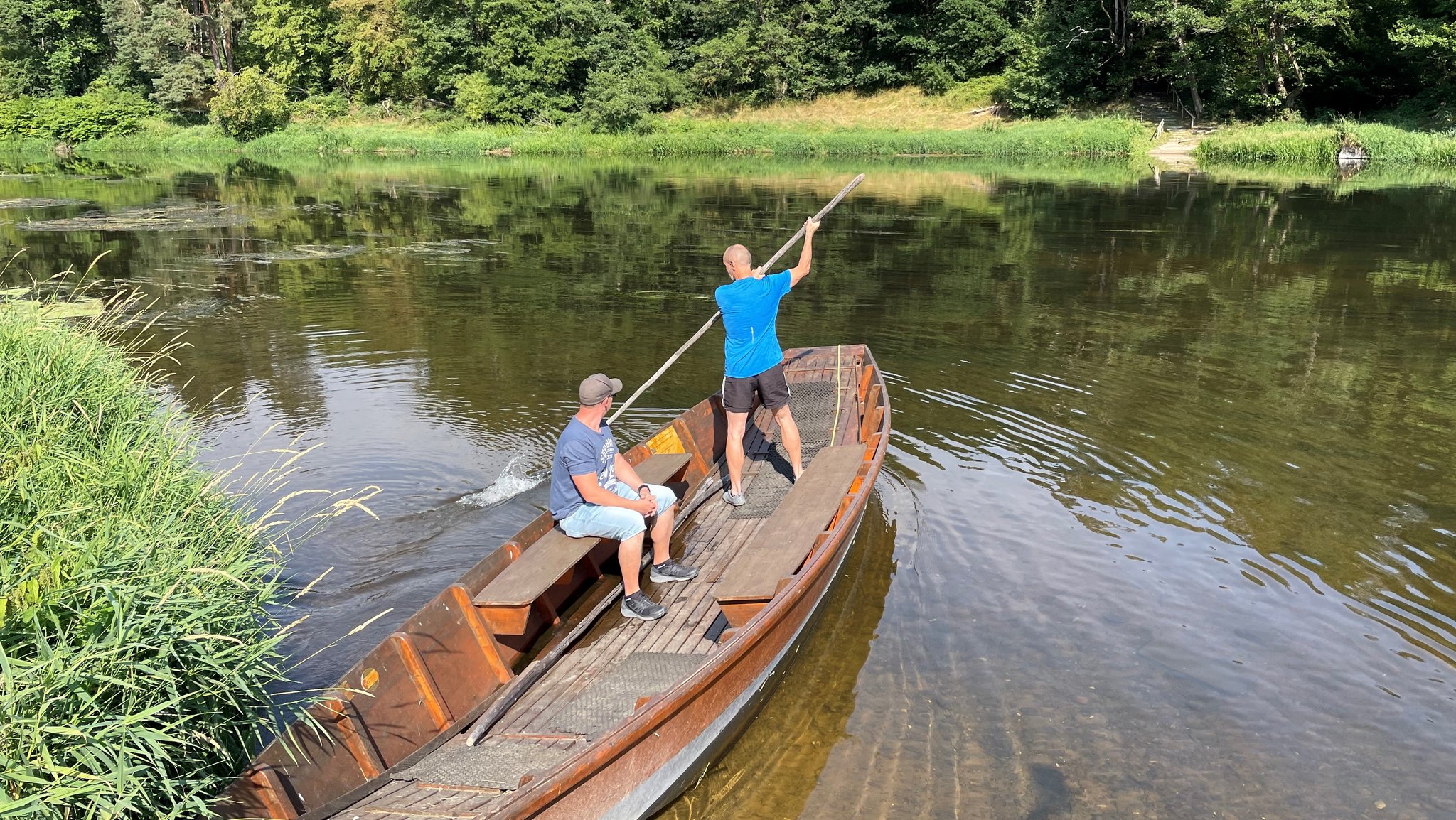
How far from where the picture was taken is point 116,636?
146 inches

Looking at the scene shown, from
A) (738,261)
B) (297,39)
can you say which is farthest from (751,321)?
(297,39)

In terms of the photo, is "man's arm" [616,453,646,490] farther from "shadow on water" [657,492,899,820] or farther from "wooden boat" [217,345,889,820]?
"shadow on water" [657,492,899,820]

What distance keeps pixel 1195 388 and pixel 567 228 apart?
1764 cm

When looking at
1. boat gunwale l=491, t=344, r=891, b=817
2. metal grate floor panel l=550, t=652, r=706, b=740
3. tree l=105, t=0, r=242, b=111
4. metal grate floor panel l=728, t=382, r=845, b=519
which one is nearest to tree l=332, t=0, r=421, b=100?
tree l=105, t=0, r=242, b=111

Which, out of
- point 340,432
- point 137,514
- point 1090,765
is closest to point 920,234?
point 340,432

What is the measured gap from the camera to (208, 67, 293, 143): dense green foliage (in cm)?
5478

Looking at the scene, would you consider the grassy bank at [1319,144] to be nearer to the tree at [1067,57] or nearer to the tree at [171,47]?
the tree at [1067,57]

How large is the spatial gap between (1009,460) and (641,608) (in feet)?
16.5

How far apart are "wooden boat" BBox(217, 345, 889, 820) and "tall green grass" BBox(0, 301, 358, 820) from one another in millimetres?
309

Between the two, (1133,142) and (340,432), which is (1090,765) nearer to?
(340,432)

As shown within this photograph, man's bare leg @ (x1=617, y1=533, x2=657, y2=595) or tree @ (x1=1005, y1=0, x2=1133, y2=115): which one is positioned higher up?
tree @ (x1=1005, y1=0, x2=1133, y2=115)

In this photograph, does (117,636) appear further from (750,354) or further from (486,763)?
(750,354)

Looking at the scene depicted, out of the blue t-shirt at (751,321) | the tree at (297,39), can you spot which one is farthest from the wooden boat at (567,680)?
the tree at (297,39)

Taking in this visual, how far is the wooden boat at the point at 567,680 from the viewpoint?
434 centimetres
